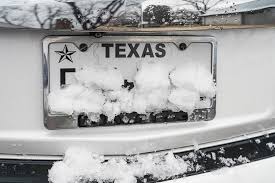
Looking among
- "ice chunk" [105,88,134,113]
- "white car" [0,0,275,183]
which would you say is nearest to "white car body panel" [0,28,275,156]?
"white car" [0,0,275,183]

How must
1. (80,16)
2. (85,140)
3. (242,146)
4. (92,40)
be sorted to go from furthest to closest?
(242,146) → (85,140) → (92,40) → (80,16)

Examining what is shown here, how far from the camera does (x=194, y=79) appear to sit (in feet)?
6.41

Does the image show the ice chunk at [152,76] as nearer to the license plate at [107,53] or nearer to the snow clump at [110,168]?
the license plate at [107,53]

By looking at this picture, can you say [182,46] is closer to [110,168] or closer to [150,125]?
[150,125]

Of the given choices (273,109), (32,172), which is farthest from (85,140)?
(273,109)

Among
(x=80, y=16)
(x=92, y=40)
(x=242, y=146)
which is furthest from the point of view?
(x=242, y=146)

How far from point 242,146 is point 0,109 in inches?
39.0

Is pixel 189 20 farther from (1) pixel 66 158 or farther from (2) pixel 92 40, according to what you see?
(1) pixel 66 158

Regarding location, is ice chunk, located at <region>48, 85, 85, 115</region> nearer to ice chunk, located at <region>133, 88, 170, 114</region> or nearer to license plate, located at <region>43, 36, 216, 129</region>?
Result: license plate, located at <region>43, 36, 216, 129</region>

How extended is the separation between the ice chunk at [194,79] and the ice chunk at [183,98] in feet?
0.06

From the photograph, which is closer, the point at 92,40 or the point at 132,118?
the point at 92,40

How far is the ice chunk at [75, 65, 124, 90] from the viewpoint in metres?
1.86

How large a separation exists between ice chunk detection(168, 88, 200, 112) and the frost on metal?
203 millimetres

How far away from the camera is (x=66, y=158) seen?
192 cm
